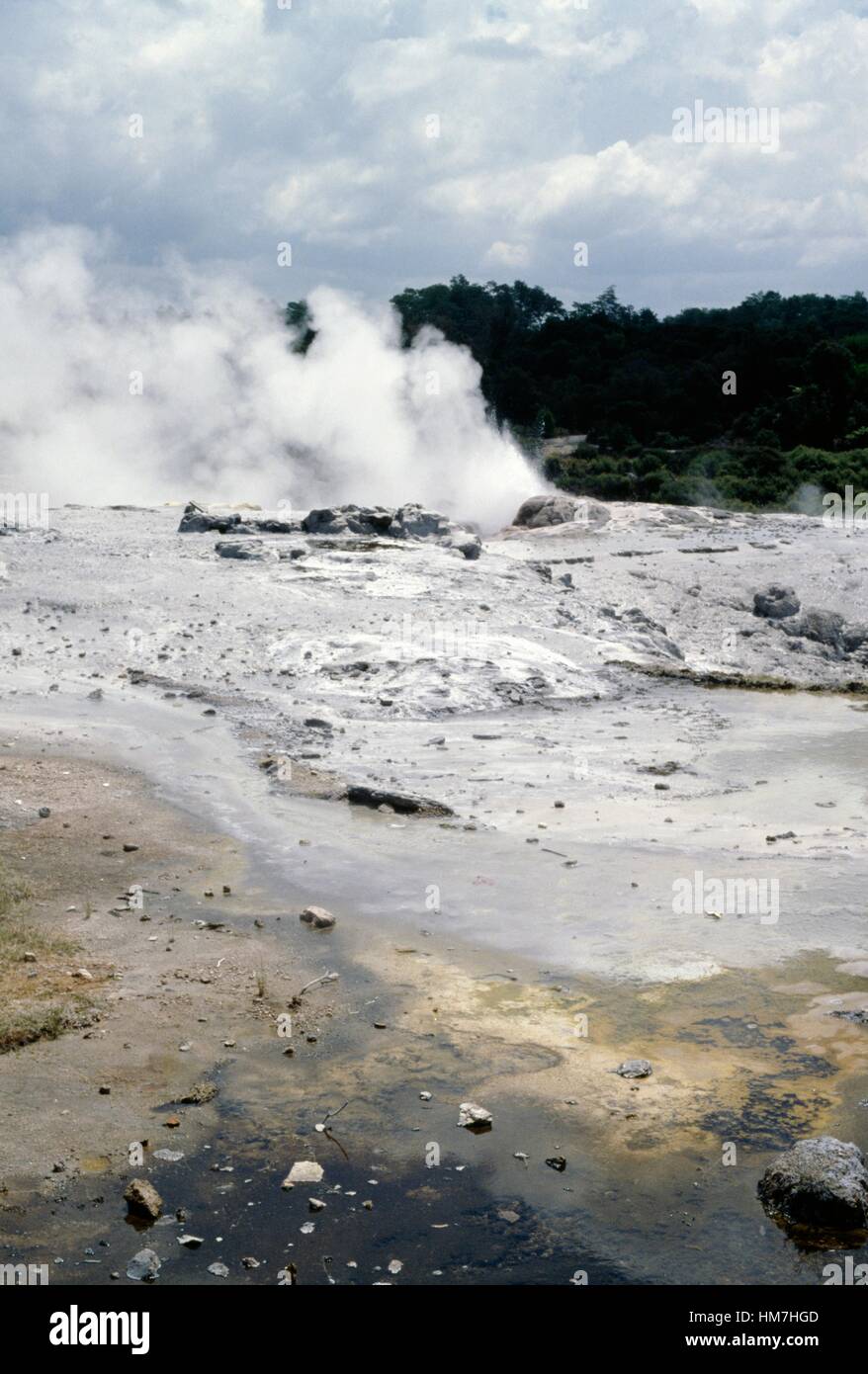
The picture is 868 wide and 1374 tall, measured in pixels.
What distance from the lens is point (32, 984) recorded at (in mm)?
6645

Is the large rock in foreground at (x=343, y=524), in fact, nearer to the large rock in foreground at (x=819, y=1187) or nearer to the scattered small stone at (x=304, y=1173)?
the scattered small stone at (x=304, y=1173)

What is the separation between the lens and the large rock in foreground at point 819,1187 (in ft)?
15.8

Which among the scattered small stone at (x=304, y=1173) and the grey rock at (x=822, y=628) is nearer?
the scattered small stone at (x=304, y=1173)

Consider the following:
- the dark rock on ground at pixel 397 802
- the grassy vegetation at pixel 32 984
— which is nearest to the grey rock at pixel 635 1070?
the grassy vegetation at pixel 32 984

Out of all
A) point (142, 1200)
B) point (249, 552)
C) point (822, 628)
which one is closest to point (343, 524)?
point (249, 552)

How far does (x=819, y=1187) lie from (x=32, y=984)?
12.0ft

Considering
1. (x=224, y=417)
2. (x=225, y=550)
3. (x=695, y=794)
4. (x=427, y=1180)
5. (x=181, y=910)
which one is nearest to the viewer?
(x=427, y=1180)

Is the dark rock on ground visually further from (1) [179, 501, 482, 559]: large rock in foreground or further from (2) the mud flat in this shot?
(1) [179, 501, 482, 559]: large rock in foreground

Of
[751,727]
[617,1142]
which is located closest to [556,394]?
[751,727]

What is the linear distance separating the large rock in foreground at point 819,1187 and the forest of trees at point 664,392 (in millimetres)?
28941

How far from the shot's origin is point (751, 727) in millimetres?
12484

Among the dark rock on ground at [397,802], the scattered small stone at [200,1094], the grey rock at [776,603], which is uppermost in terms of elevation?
the grey rock at [776,603]

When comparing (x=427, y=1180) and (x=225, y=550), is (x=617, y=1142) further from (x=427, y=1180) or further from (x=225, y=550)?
(x=225, y=550)
